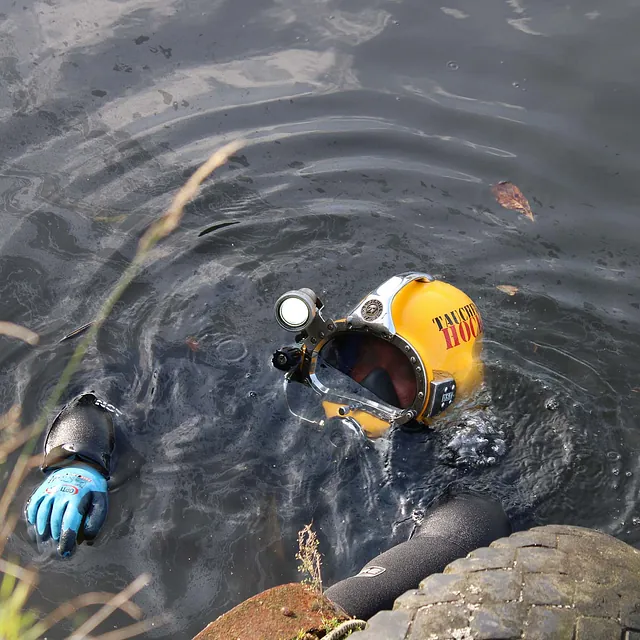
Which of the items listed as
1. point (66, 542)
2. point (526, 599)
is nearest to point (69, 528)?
point (66, 542)

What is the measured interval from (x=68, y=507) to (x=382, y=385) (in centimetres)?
171

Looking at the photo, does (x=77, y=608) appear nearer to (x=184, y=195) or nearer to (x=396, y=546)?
(x=396, y=546)

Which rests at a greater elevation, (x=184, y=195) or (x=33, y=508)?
(x=184, y=195)

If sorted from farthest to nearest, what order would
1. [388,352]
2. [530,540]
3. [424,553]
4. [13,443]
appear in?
1. [13,443]
2. [388,352]
3. [424,553]
4. [530,540]

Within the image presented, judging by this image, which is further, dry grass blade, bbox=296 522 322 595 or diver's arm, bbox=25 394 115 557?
diver's arm, bbox=25 394 115 557

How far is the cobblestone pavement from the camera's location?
203cm

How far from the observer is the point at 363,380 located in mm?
3871

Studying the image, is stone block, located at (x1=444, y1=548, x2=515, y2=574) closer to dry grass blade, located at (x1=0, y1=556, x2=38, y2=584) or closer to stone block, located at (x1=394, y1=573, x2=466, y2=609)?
stone block, located at (x1=394, y1=573, x2=466, y2=609)

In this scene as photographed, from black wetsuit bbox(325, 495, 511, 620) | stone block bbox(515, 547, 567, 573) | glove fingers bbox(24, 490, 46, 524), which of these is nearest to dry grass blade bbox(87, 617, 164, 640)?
glove fingers bbox(24, 490, 46, 524)


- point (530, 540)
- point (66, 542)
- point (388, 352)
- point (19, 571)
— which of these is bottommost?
point (19, 571)

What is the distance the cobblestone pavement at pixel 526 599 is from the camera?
2025mm

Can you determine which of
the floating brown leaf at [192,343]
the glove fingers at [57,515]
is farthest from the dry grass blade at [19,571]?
the floating brown leaf at [192,343]

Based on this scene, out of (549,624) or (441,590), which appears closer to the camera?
(549,624)

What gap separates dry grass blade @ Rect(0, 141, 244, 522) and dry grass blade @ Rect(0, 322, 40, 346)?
31 cm
